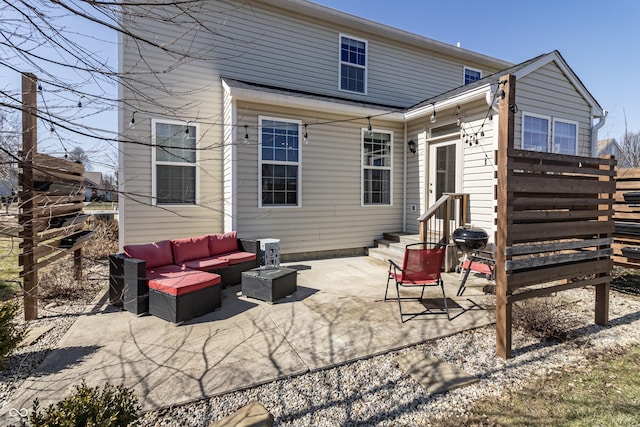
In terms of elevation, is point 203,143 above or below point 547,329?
above

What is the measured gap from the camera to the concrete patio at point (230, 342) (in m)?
2.61

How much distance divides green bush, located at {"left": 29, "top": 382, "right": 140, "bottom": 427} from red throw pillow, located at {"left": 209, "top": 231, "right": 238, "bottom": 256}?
13.2 ft

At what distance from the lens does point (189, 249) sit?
17.4ft

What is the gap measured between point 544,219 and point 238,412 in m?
3.47

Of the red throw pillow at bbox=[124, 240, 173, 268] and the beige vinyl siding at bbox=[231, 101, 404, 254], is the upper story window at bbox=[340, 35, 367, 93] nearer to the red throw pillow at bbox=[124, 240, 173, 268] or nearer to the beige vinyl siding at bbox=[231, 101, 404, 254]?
the beige vinyl siding at bbox=[231, 101, 404, 254]

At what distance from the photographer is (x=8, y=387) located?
8.46 feet

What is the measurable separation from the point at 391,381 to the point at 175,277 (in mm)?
2961

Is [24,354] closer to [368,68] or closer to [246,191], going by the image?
[246,191]

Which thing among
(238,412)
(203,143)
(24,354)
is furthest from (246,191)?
(238,412)

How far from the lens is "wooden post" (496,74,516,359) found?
10.1 feet

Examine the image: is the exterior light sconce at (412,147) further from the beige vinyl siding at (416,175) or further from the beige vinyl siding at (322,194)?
the beige vinyl siding at (322,194)

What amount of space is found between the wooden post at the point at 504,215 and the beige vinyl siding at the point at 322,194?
4.74 meters

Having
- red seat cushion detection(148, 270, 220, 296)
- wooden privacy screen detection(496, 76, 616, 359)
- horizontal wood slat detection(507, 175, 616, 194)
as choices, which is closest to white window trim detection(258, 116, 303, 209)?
red seat cushion detection(148, 270, 220, 296)

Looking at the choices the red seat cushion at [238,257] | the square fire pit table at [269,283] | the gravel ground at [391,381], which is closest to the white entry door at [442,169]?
the gravel ground at [391,381]
